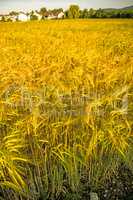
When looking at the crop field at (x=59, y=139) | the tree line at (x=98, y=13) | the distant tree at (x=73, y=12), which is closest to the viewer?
the crop field at (x=59, y=139)

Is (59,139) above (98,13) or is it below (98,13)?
above

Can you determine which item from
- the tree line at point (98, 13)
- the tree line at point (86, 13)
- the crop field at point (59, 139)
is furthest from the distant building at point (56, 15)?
the crop field at point (59, 139)

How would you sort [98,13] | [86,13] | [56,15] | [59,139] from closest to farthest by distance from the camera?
[59,139] → [98,13] → [86,13] → [56,15]

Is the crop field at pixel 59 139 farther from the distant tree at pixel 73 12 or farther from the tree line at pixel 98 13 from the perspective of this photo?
the distant tree at pixel 73 12

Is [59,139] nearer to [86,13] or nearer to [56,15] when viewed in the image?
[86,13]

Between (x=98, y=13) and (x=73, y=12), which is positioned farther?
(x=73, y=12)

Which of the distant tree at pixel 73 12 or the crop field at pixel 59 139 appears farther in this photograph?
the distant tree at pixel 73 12

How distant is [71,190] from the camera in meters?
2.14

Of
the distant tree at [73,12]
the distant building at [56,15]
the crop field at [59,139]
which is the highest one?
the crop field at [59,139]

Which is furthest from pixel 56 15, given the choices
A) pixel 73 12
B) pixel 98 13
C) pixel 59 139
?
pixel 59 139

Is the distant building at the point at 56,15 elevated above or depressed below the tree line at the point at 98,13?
below

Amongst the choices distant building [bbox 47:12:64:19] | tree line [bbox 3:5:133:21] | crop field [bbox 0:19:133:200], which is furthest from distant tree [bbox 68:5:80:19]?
Result: crop field [bbox 0:19:133:200]

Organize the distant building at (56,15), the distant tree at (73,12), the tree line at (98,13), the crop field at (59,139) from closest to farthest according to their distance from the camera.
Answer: the crop field at (59,139)
the tree line at (98,13)
the distant tree at (73,12)
the distant building at (56,15)

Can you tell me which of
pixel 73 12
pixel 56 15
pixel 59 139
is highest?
pixel 59 139
